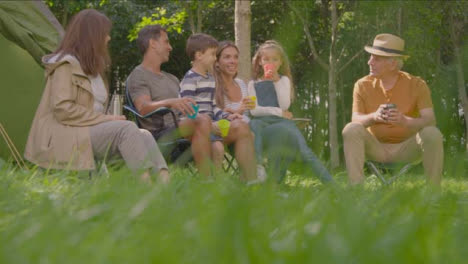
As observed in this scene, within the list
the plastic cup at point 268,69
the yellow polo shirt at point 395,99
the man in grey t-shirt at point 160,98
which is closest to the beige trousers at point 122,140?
the man in grey t-shirt at point 160,98

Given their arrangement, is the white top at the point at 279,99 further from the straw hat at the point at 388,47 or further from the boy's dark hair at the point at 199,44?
the straw hat at the point at 388,47

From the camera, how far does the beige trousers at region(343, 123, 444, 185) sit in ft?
15.2

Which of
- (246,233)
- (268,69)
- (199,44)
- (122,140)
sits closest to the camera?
(246,233)

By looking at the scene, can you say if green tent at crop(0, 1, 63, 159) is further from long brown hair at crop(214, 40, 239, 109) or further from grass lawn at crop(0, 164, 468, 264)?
grass lawn at crop(0, 164, 468, 264)

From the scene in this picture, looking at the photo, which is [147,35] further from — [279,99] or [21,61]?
[21,61]

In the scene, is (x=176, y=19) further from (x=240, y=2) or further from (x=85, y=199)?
(x=85, y=199)

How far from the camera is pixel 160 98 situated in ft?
15.8

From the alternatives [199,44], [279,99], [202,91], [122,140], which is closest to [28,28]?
[199,44]

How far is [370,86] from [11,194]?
11.0 feet

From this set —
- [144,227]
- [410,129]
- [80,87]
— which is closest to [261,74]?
[410,129]

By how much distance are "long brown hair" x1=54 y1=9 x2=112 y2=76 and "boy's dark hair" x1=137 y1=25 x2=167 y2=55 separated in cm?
77

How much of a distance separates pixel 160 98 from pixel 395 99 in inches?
60.5

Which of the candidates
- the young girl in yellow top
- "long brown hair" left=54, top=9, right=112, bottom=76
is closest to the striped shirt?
the young girl in yellow top

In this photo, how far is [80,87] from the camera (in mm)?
3977
